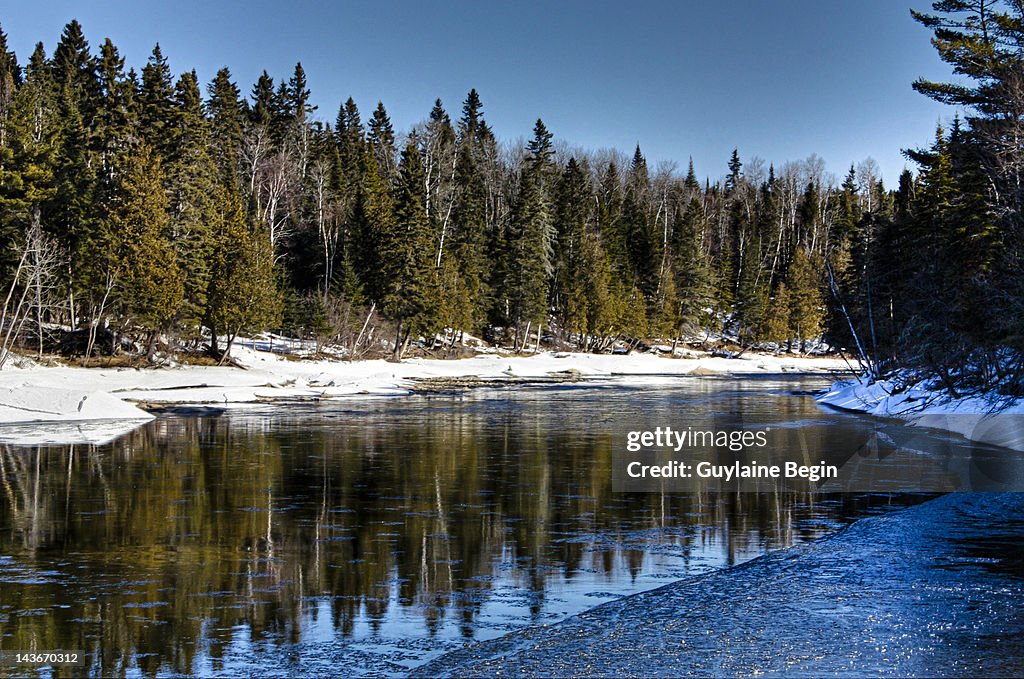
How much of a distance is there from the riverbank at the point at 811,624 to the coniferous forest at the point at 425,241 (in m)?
8.69

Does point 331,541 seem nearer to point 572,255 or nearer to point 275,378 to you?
point 275,378

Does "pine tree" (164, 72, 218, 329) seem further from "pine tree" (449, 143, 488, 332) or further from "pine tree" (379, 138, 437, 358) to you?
"pine tree" (449, 143, 488, 332)

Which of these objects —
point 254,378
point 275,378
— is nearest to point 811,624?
point 254,378

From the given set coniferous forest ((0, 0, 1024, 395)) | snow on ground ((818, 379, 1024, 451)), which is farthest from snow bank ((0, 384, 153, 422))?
snow on ground ((818, 379, 1024, 451))

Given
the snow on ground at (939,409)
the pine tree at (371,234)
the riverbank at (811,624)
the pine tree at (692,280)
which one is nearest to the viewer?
the riverbank at (811,624)

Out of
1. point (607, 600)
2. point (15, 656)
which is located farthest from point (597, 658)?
point (15, 656)

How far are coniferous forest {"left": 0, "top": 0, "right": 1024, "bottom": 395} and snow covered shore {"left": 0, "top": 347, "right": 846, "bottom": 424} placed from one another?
3192 mm

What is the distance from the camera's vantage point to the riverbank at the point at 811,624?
691cm

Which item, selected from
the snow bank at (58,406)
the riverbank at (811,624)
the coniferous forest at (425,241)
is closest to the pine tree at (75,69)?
the coniferous forest at (425,241)

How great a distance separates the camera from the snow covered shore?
26.8 meters

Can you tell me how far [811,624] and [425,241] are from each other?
2059 inches

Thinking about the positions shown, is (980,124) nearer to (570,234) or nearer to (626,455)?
(626,455)

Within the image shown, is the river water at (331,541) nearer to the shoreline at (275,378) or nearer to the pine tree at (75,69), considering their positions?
the shoreline at (275,378)

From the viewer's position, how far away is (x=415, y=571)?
33.7 feet
